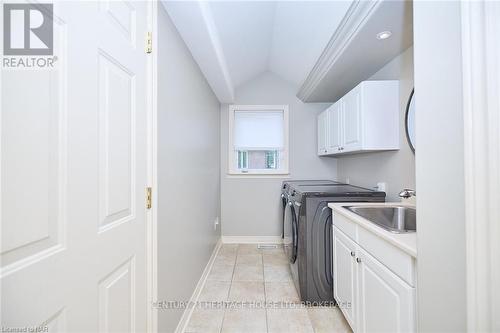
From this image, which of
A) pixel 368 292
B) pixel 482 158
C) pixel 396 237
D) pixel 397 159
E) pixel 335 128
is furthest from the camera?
pixel 335 128

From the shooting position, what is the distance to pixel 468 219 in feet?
1.88

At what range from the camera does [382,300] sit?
3.63 feet

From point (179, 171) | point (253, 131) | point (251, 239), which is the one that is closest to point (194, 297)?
point (179, 171)

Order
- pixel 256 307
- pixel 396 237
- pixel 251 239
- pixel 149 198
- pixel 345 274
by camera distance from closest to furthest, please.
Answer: pixel 396 237, pixel 149 198, pixel 345 274, pixel 256 307, pixel 251 239

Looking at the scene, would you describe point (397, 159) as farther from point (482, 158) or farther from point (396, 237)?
point (482, 158)

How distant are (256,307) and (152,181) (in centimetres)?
147

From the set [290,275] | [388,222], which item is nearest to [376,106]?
[388,222]

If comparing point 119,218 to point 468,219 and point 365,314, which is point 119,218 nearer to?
point 468,219

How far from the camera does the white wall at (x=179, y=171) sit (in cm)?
130

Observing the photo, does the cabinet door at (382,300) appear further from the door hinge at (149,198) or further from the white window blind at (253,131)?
the white window blind at (253,131)

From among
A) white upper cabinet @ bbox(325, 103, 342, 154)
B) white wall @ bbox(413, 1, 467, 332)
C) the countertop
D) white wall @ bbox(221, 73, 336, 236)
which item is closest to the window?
white wall @ bbox(221, 73, 336, 236)

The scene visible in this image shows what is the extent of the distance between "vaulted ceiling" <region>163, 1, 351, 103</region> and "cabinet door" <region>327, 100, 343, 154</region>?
0.56m

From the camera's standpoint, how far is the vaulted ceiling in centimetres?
155

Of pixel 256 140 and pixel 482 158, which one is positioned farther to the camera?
pixel 256 140
